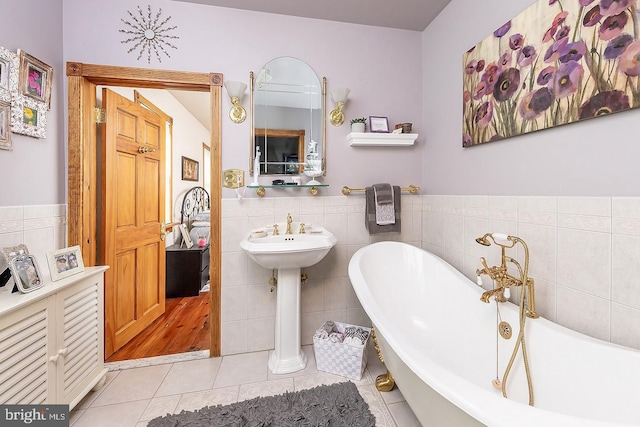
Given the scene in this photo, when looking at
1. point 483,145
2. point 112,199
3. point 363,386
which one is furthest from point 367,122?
point 112,199

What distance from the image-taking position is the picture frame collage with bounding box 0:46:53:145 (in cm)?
130

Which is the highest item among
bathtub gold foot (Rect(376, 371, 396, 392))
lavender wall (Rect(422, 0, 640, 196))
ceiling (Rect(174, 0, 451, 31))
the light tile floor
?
ceiling (Rect(174, 0, 451, 31))

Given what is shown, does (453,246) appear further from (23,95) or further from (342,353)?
(23,95)

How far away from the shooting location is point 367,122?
2111 mm

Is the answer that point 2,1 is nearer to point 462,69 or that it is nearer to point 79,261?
point 79,261

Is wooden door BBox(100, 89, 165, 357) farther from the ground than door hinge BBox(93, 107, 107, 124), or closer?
closer

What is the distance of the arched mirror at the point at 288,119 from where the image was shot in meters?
1.97

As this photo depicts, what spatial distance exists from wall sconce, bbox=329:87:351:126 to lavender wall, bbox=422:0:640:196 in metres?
0.71

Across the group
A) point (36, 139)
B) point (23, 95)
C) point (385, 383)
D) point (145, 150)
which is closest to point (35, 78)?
point (23, 95)

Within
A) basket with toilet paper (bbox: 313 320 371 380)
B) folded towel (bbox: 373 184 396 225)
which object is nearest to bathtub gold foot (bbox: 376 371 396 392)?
basket with toilet paper (bbox: 313 320 371 380)

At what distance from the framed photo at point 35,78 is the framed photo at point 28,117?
4cm

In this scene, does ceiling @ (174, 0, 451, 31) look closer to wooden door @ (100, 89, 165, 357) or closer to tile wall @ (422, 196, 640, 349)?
wooden door @ (100, 89, 165, 357)

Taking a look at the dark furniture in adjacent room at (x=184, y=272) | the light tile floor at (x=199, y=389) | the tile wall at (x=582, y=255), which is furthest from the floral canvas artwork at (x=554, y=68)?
the dark furniture in adjacent room at (x=184, y=272)
